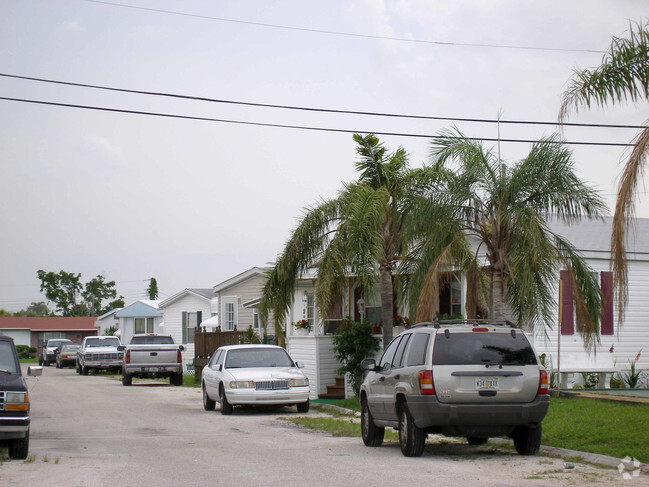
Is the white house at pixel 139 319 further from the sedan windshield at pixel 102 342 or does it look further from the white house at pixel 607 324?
the white house at pixel 607 324

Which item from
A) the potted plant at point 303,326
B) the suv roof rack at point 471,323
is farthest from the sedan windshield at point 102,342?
the suv roof rack at point 471,323

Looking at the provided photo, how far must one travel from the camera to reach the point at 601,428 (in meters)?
13.2

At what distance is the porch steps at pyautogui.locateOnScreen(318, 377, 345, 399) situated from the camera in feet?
76.7

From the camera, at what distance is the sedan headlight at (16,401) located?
11.7 m

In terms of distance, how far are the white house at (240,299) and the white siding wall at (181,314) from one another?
4239mm

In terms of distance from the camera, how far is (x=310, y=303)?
31.5 metres

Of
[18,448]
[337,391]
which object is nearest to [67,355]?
[337,391]

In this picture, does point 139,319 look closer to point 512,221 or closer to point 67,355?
point 67,355

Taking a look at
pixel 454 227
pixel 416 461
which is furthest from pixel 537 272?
pixel 416 461

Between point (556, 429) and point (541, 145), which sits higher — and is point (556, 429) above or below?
below

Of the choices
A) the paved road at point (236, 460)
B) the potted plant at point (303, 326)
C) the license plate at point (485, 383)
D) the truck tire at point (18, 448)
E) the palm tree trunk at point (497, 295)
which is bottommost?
the paved road at point (236, 460)

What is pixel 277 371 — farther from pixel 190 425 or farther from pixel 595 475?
pixel 595 475

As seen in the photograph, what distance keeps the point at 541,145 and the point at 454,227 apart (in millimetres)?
2298

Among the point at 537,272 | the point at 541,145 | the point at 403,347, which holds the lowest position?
the point at 403,347
